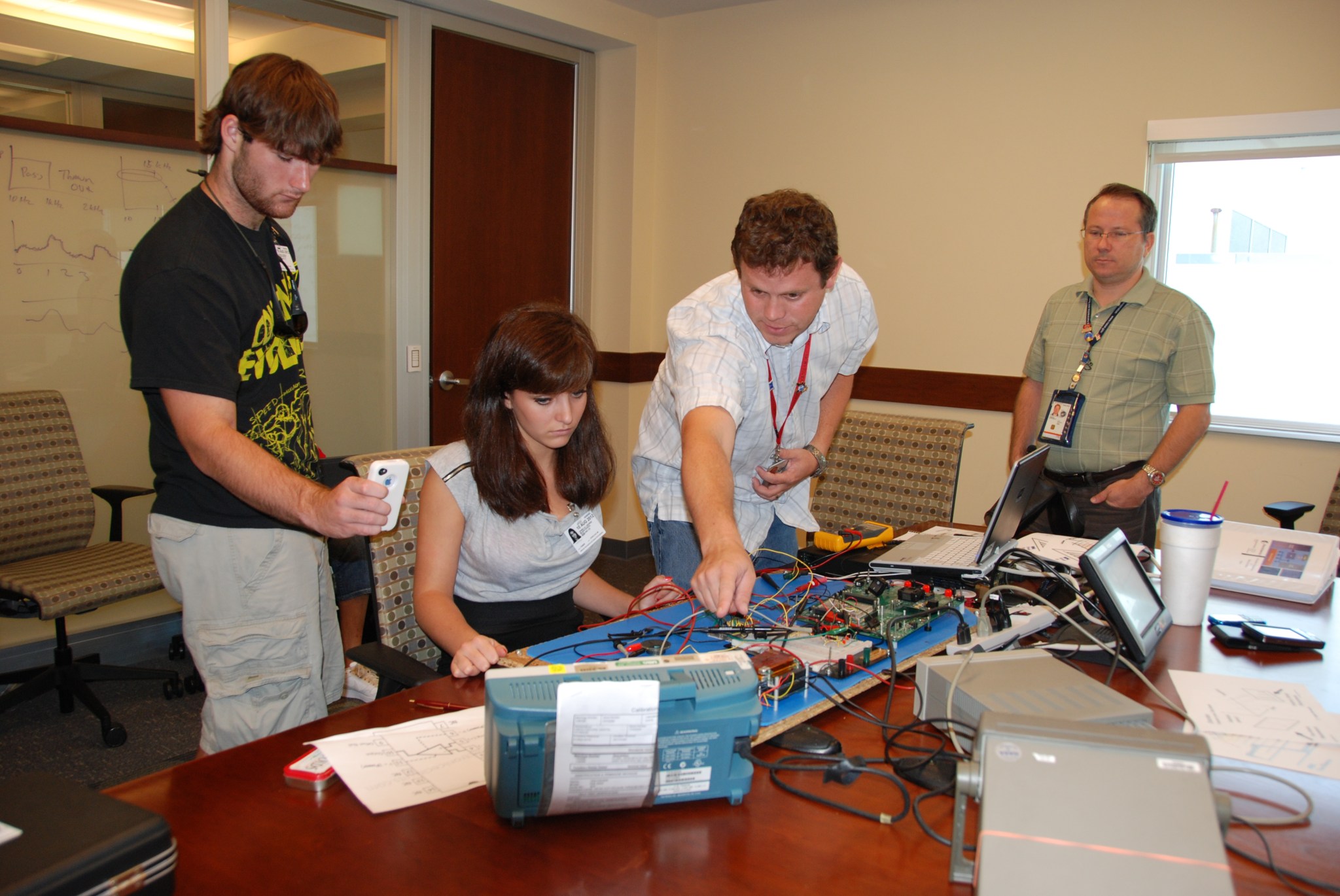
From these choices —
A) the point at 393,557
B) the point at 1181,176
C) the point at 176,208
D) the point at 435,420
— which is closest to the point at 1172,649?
the point at 393,557

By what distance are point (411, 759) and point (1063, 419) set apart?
2.52m

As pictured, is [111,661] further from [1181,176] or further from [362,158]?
[1181,176]

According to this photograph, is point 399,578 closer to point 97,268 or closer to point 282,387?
point 282,387

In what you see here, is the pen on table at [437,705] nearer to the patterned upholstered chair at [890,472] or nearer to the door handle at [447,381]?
the patterned upholstered chair at [890,472]

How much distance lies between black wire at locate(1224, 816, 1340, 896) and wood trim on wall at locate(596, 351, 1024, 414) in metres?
3.06

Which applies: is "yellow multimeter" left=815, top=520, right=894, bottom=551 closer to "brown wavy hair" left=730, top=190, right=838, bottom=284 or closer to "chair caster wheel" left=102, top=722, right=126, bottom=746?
"brown wavy hair" left=730, top=190, right=838, bottom=284

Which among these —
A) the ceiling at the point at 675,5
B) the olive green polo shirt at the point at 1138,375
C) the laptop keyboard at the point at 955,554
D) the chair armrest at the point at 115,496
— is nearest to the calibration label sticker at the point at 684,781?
the laptop keyboard at the point at 955,554

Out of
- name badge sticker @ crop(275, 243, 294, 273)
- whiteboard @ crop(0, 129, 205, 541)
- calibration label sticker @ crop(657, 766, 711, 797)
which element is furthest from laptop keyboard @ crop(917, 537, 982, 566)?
whiteboard @ crop(0, 129, 205, 541)

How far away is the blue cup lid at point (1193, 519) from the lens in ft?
5.98

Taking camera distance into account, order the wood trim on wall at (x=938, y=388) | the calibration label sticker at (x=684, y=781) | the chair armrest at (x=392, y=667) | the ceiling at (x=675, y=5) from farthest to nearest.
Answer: the ceiling at (x=675, y=5) → the wood trim on wall at (x=938, y=388) → the chair armrest at (x=392, y=667) → the calibration label sticker at (x=684, y=781)

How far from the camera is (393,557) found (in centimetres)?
187

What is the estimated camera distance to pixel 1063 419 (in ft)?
10.1

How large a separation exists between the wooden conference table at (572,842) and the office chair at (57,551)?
2.00 meters

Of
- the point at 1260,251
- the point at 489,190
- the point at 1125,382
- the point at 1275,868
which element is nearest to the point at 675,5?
the point at 489,190
